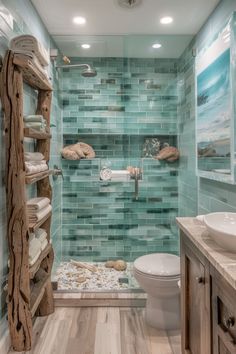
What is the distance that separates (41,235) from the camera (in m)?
2.40

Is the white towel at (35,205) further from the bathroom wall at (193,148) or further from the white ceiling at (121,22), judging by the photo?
the white ceiling at (121,22)

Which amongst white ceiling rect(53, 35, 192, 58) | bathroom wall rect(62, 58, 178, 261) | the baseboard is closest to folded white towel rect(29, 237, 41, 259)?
the baseboard

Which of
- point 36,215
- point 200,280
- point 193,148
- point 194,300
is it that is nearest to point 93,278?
point 36,215

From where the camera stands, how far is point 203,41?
105 inches

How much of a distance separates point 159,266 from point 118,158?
162cm

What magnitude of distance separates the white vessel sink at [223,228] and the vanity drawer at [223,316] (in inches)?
5.1

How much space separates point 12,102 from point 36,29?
1.02 m

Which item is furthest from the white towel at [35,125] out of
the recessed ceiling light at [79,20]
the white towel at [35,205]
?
the recessed ceiling light at [79,20]

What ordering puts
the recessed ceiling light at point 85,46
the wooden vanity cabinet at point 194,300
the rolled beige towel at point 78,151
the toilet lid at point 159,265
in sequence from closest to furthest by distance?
1. the wooden vanity cabinet at point 194,300
2. the toilet lid at point 159,265
3. the recessed ceiling light at point 85,46
4. the rolled beige towel at point 78,151

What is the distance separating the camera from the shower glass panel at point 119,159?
349cm

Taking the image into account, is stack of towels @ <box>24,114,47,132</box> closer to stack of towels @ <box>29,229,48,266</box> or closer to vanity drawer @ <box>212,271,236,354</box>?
stack of towels @ <box>29,229,48,266</box>

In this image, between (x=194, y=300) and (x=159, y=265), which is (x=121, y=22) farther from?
(x=194, y=300)

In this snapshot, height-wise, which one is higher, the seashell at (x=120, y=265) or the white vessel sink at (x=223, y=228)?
the white vessel sink at (x=223, y=228)

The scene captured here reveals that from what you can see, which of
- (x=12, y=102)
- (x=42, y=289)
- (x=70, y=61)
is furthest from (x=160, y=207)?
(x=12, y=102)
